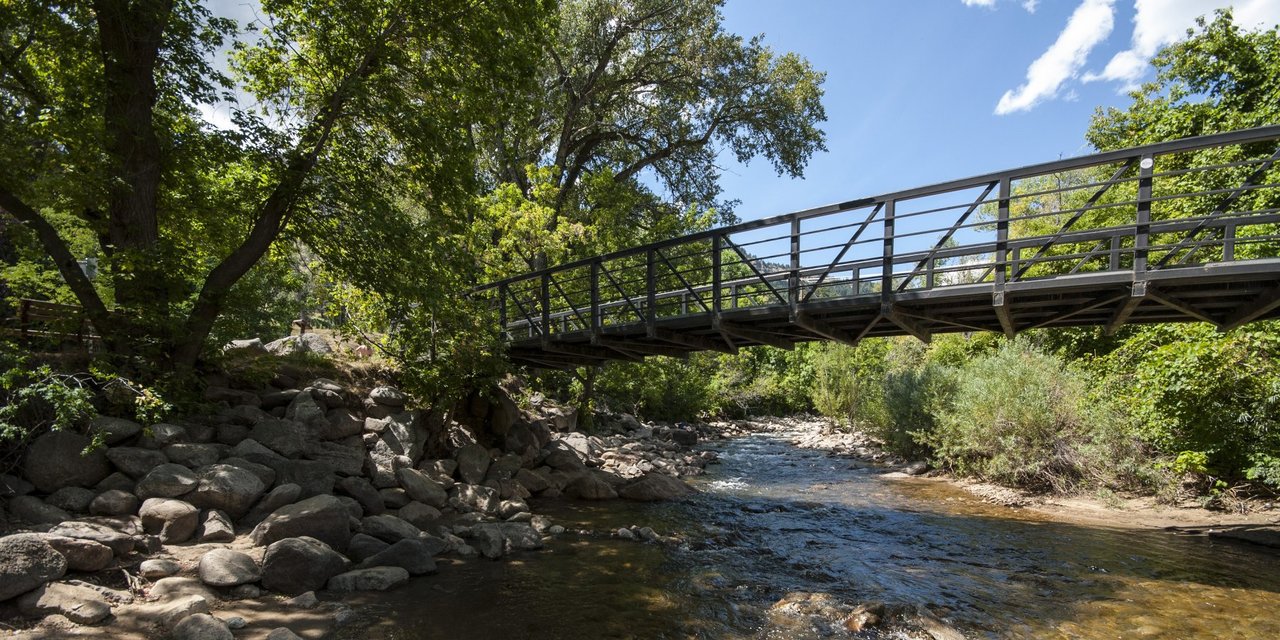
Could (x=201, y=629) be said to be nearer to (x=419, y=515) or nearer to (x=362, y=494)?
(x=362, y=494)

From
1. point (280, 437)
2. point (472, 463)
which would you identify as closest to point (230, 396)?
point (280, 437)

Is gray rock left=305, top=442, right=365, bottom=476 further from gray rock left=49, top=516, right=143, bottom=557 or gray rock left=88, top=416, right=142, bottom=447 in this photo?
gray rock left=49, top=516, right=143, bottom=557

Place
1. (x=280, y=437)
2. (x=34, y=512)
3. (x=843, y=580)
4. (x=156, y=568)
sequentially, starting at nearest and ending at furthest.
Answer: (x=156, y=568) < (x=34, y=512) < (x=843, y=580) < (x=280, y=437)

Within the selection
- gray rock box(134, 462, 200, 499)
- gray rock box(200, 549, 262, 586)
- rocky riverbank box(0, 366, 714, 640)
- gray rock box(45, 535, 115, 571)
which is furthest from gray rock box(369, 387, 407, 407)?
gray rock box(45, 535, 115, 571)

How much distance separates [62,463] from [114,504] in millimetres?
982

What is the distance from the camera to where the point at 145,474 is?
26.7ft

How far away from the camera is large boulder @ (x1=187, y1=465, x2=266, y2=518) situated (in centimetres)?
811

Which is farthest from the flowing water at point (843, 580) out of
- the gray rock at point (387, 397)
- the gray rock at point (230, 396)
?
the gray rock at point (230, 396)

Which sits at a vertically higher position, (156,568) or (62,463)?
(62,463)

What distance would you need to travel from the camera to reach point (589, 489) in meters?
13.8

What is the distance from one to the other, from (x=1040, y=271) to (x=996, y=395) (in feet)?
21.9

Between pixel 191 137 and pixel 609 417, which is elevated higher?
pixel 191 137

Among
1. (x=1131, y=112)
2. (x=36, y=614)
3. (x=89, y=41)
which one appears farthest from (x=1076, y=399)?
(x=89, y=41)

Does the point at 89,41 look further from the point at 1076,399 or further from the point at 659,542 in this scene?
the point at 1076,399
